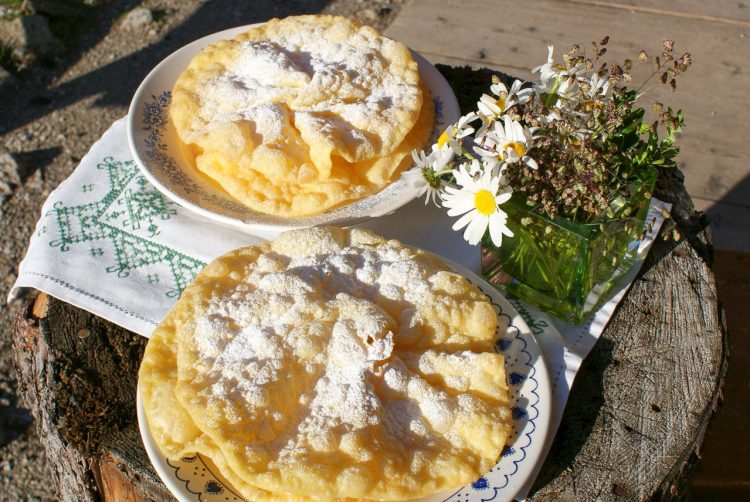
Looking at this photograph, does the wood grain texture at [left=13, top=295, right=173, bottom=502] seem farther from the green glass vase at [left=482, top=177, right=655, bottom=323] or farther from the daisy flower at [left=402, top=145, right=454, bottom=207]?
the green glass vase at [left=482, top=177, right=655, bottom=323]

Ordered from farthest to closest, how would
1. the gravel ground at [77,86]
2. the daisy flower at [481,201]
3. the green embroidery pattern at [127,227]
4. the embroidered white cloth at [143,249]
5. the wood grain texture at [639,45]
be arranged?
1. the wood grain texture at [639,45]
2. the gravel ground at [77,86]
3. the green embroidery pattern at [127,227]
4. the embroidered white cloth at [143,249]
5. the daisy flower at [481,201]

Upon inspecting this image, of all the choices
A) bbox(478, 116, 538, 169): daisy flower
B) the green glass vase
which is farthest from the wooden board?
bbox(478, 116, 538, 169): daisy flower

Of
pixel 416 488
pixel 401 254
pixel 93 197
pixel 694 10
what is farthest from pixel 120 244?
pixel 694 10

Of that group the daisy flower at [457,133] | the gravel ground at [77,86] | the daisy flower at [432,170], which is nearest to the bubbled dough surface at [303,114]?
the daisy flower at [432,170]

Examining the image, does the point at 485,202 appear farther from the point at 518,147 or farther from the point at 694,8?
the point at 694,8

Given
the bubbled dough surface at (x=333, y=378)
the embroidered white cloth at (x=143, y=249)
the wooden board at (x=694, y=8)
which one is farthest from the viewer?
the wooden board at (x=694, y=8)

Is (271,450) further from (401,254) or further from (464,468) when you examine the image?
(401,254)

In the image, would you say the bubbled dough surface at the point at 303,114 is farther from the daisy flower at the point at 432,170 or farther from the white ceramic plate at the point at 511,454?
the white ceramic plate at the point at 511,454
